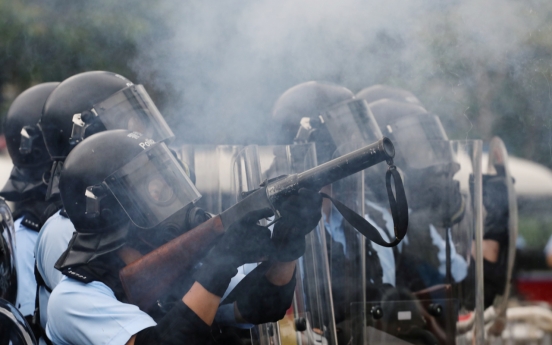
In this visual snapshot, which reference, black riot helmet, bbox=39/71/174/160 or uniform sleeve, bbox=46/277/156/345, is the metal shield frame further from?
uniform sleeve, bbox=46/277/156/345

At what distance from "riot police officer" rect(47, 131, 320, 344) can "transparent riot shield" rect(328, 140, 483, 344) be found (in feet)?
3.04

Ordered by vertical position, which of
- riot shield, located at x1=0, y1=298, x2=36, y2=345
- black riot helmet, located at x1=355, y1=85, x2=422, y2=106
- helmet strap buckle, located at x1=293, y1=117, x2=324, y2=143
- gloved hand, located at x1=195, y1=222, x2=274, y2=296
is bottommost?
riot shield, located at x1=0, y1=298, x2=36, y2=345

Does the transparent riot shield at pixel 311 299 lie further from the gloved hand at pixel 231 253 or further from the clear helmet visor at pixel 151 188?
the gloved hand at pixel 231 253

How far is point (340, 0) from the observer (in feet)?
10.2

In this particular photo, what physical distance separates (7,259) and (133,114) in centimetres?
97

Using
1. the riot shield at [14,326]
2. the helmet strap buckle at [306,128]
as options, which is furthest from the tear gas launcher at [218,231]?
the helmet strap buckle at [306,128]

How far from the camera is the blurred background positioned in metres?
2.79

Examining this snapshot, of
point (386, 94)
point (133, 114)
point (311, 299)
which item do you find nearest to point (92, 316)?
point (311, 299)

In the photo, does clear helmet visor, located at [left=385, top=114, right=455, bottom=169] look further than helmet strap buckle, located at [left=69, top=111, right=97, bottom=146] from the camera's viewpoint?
Yes

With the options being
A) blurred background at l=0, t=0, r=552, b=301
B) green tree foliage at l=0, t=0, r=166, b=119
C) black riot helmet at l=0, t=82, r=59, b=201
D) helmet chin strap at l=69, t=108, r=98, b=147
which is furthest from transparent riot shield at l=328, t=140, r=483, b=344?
green tree foliage at l=0, t=0, r=166, b=119

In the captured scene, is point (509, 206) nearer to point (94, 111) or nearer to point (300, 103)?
point (300, 103)

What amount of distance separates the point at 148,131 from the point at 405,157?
55.7 inches

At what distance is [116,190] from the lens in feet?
7.54

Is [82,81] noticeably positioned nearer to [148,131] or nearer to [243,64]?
[148,131]
